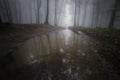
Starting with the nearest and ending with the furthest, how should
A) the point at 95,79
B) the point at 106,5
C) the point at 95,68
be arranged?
the point at 95,79 → the point at 95,68 → the point at 106,5

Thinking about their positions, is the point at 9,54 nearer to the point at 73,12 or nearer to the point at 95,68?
the point at 95,68

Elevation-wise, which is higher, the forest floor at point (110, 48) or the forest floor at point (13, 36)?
the forest floor at point (13, 36)

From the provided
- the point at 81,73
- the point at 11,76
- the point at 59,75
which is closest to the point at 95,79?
the point at 81,73

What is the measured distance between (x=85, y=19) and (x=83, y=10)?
0.81 meters

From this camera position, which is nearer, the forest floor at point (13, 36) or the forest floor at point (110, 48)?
the forest floor at point (110, 48)

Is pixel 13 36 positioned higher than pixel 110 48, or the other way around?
pixel 13 36

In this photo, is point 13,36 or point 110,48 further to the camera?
point 13,36

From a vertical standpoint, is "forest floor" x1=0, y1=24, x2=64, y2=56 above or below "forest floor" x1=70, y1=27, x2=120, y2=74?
above

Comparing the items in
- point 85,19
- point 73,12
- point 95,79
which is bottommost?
point 95,79

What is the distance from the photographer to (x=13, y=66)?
1.41m

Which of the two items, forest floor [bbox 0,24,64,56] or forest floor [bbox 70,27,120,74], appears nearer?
forest floor [bbox 70,27,120,74]

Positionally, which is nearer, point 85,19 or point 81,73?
point 81,73

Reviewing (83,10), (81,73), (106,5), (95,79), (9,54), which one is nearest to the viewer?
(95,79)

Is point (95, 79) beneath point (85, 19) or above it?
beneath
